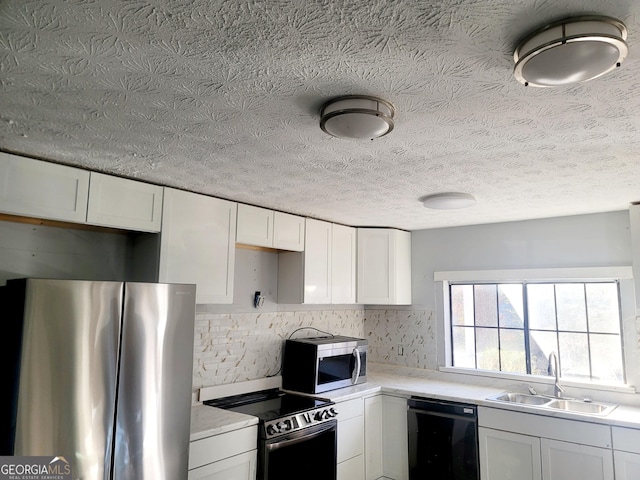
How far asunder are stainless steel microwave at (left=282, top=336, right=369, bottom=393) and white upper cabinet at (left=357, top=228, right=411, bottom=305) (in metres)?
0.52

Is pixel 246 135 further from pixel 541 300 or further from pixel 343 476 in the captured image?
pixel 541 300

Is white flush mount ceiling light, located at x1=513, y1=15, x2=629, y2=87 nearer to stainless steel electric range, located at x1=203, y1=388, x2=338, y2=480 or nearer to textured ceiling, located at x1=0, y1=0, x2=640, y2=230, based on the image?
textured ceiling, located at x1=0, y1=0, x2=640, y2=230

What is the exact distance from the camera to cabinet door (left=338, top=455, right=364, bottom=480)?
3425mm

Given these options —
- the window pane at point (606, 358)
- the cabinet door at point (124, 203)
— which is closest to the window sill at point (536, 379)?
the window pane at point (606, 358)

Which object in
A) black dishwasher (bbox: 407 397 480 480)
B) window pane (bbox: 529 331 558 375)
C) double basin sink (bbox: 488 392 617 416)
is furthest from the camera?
window pane (bbox: 529 331 558 375)

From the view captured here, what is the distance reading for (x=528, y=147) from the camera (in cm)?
200

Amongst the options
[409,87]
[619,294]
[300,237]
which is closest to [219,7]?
[409,87]

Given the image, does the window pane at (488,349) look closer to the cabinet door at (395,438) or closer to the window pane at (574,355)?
the window pane at (574,355)

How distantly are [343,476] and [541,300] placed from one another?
7.08 feet

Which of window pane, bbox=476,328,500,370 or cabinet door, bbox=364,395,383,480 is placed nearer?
cabinet door, bbox=364,395,383,480

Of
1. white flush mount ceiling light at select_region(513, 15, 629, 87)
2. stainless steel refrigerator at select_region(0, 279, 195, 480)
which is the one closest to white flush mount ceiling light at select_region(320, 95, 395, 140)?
white flush mount ceiling light at select_region(513, 15, 629, 87)

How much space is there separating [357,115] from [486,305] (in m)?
3.08

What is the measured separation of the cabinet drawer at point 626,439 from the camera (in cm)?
275

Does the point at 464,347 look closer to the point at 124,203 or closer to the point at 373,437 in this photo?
the point at 373,437
